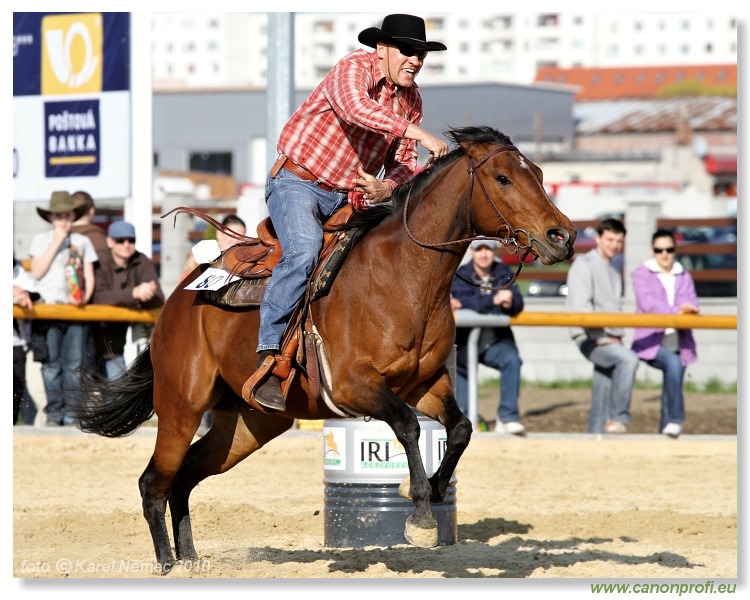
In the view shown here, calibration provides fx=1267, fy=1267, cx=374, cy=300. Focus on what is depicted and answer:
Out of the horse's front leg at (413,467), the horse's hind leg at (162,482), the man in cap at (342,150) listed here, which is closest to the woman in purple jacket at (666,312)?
the man in cap at (342,150)

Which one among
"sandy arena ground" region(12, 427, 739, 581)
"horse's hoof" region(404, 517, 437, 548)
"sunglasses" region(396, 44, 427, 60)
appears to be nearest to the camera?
"horse's hoof" region(404, 517, 437, 548)

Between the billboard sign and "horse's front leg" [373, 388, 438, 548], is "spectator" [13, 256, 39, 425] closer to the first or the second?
the billboard sign

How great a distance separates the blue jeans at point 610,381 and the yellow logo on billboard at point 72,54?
5.72m

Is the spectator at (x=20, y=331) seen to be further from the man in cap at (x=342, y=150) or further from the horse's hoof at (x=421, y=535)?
the horse's hoof at (x=421, y=535)

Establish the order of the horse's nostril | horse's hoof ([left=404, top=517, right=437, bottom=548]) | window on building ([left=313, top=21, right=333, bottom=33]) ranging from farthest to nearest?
window on building ([left=313, top=21, right=333, bottom=33]) → horse's hoof ([left=404, top=517, right=437, bottom=548]) → the horse's nostril

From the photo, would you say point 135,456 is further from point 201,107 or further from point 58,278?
point 201,107

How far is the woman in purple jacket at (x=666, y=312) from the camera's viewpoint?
37.2ft

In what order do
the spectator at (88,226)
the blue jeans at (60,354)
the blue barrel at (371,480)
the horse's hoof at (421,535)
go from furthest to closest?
1. the spectator at (88,226)
2. the blue jeans at (60,354)
3. the blue barrel at (371,480)
4. the horse's hoof at (421,535)

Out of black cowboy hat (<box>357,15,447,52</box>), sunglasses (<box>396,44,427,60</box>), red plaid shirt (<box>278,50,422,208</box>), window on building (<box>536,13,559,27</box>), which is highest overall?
window on building (<box>536,13,559,27</box>)

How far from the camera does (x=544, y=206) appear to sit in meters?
5.92

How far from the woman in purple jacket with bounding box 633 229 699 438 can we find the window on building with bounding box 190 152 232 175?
170 ft

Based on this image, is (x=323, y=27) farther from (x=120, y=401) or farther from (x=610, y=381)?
(x=120, y=401)

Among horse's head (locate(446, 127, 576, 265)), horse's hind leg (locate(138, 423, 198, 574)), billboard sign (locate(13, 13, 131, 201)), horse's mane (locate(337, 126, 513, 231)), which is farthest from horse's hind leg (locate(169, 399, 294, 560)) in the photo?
billboard sign (locate(13, 13, 131, 201))

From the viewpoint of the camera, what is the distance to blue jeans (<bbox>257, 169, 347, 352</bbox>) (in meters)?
6.52
